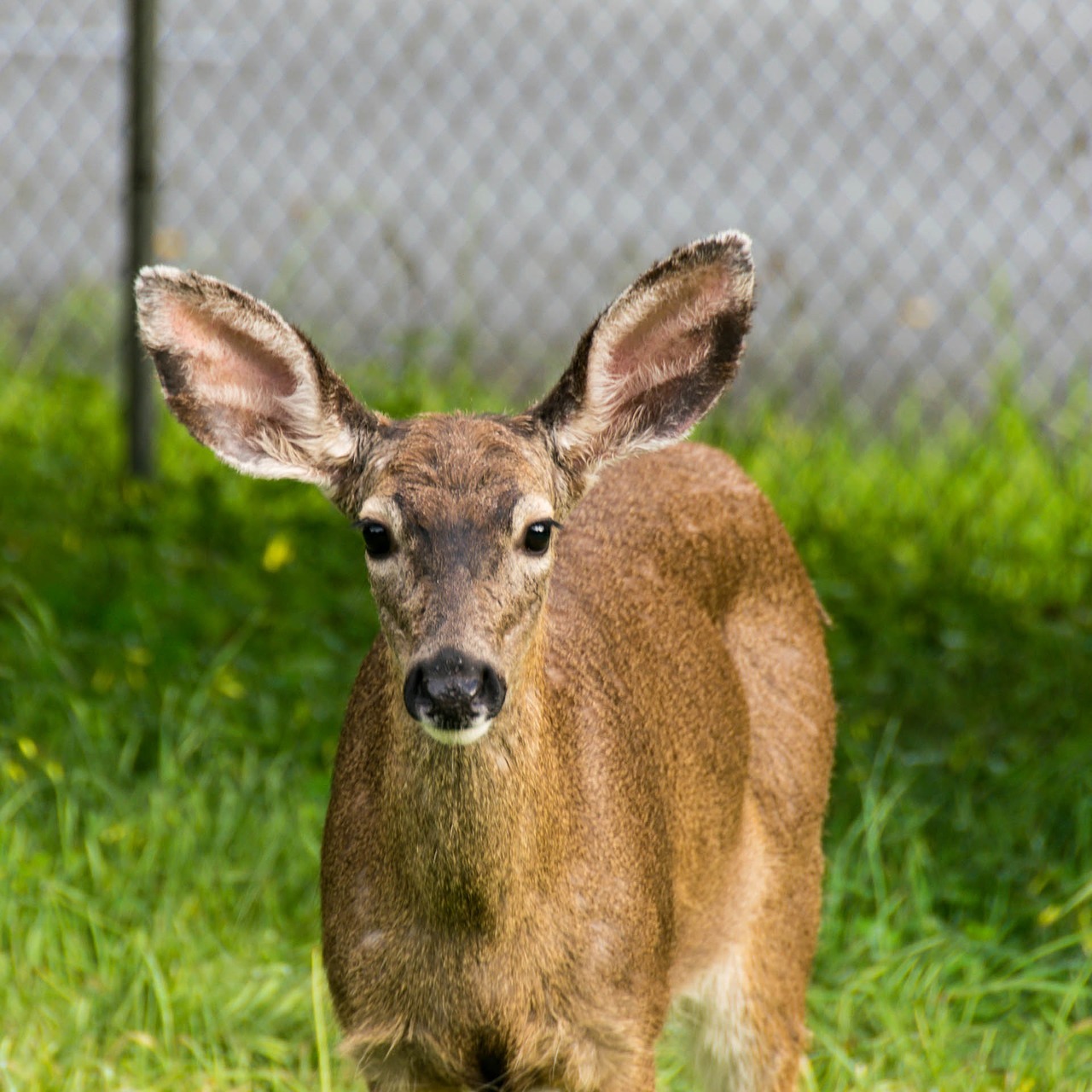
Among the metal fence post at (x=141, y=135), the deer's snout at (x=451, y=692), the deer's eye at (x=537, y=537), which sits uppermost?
the metal fence post at (x=141, y=135)

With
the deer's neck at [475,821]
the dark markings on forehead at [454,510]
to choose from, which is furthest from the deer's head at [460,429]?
the deer's neck at [475,821]

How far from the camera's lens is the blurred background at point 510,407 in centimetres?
439

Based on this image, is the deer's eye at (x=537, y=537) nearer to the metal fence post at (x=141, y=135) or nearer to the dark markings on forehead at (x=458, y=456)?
the dark markings on forehead at (x=458, y=456)

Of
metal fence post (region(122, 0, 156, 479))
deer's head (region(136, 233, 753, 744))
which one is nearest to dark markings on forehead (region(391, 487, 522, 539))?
deer's head (region(136, 233, 753, 744))

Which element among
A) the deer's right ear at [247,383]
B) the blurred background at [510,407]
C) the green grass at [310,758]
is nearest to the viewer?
the deer's right ear at [247,383]

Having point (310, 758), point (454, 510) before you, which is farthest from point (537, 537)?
point (310, 758)

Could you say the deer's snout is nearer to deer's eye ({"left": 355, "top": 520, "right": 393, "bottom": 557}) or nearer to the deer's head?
the deer's head

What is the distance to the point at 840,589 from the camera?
238 inches

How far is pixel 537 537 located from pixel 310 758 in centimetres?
230

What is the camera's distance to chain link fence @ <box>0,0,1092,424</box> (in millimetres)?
9180

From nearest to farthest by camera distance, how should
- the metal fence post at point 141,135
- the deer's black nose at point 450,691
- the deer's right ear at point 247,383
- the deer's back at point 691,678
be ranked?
the deer's black nose at point 450,691 → the deer's right ear at point 247,383 → the deer's back at point 691,678 → the metal fence post at point 141,135

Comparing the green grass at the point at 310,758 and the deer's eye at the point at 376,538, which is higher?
the deer's eye at the point at 376,538

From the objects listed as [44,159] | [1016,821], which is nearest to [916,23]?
[44,159]

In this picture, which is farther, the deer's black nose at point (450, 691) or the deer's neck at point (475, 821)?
the deer's neck at point (475, 821)
